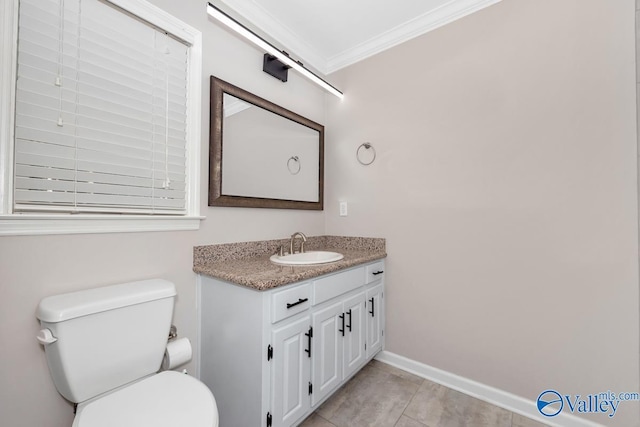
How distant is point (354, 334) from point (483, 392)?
2.79 ft

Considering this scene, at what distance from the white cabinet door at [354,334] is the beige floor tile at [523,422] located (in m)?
0.86

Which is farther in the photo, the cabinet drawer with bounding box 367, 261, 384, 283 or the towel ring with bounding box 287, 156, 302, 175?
the towel ring with bounding box 287, 156, 302, 175

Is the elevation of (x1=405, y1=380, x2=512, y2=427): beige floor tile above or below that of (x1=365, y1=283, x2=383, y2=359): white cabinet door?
below

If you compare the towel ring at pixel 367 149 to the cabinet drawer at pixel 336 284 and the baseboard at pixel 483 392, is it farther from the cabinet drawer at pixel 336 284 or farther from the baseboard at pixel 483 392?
the baseboard at pixel 483 392

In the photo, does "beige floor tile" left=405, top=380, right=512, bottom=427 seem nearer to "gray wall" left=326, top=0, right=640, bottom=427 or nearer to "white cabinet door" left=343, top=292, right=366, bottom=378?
"gray wall" left=326, top=0, right=640, bottom=427

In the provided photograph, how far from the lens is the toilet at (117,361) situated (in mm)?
861

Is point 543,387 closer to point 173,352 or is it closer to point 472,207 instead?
point 472,207

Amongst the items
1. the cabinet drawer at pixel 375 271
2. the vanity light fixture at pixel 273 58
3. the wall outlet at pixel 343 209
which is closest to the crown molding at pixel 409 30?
the vanity light fixture at pixel 273 58

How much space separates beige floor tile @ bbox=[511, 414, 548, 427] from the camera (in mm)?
1447

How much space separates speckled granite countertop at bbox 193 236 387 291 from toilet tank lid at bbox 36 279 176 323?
259 mm

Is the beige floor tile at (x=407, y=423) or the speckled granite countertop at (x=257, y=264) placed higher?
the speckled granite countertop at (x=257, y=264)

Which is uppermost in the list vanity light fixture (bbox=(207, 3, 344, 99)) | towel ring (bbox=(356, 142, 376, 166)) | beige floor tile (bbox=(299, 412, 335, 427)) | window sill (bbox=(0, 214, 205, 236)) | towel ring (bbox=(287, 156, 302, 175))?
vanity light fixture (bbox=(207, 3, 344, 99))

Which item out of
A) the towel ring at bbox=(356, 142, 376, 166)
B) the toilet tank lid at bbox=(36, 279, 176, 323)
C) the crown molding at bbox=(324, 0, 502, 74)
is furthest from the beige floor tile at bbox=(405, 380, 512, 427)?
the crown molding at bbox=(324, 0, 502, 74)

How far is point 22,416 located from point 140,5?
1.74m
